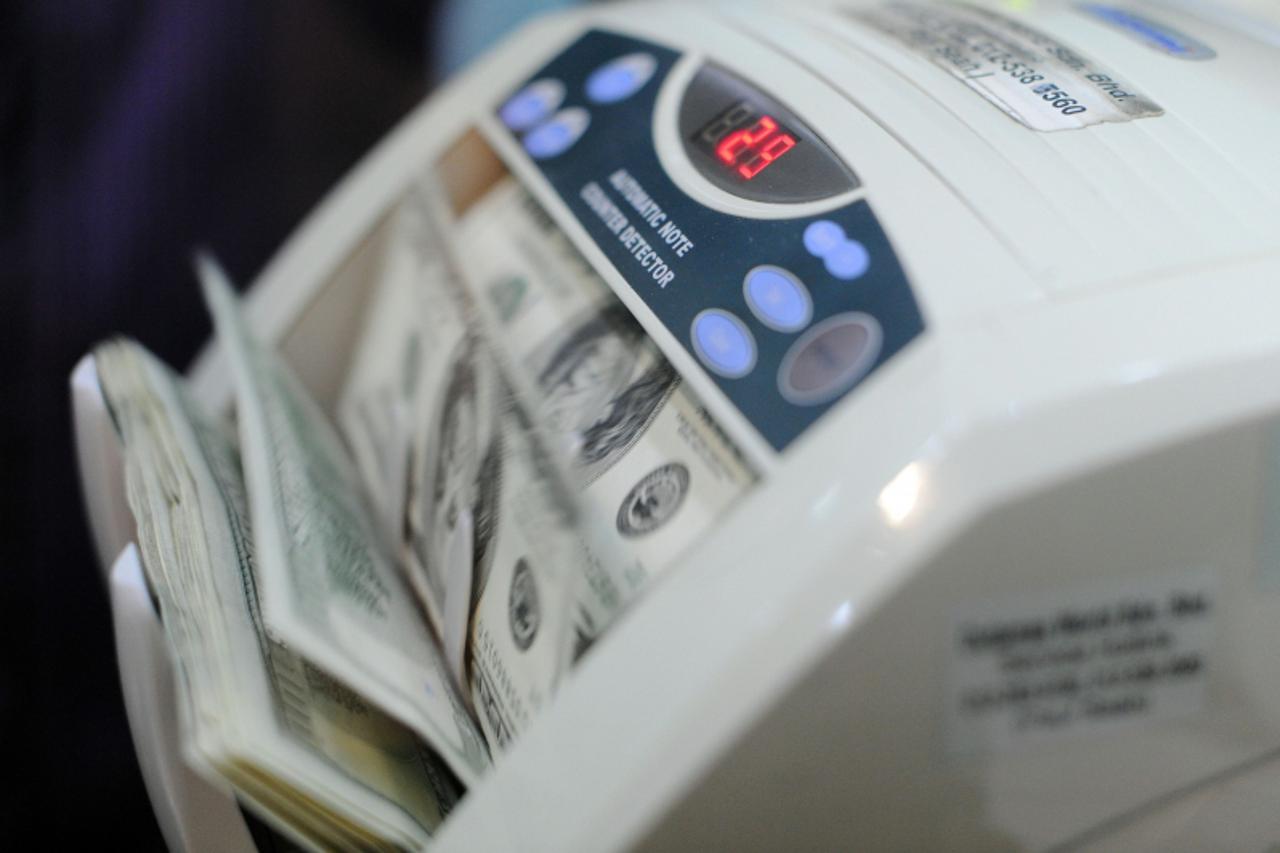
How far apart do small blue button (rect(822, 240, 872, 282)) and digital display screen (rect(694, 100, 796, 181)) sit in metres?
0.08

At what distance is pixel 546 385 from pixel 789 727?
0.78 ft

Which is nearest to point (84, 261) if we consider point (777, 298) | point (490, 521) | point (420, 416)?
point (420, 416)

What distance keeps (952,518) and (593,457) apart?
0.19 metres

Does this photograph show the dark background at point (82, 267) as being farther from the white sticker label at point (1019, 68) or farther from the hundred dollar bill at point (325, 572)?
the white sticker label at point (1019, 68)

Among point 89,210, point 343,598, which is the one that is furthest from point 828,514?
point 89,210

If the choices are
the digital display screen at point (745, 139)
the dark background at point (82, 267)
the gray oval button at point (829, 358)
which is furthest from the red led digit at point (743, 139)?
the dark background at point (82, 267)

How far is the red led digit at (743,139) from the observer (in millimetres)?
519

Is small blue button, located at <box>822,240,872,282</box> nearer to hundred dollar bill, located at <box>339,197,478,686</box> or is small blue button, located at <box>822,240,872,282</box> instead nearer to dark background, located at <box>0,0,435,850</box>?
hundred dollar bill, located at <box>339,197,478,686</box>

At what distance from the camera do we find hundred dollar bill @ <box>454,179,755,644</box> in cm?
44

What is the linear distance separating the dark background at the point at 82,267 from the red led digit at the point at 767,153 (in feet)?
2.22

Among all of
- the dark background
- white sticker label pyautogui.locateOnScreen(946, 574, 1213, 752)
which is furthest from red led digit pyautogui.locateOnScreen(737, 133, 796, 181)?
the dark background

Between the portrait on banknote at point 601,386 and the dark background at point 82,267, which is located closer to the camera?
the portrait on banknote at point 601,386

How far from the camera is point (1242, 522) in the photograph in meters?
0.37

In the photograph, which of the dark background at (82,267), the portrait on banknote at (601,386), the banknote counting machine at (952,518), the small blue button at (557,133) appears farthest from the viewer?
the dark background at (82,267)
